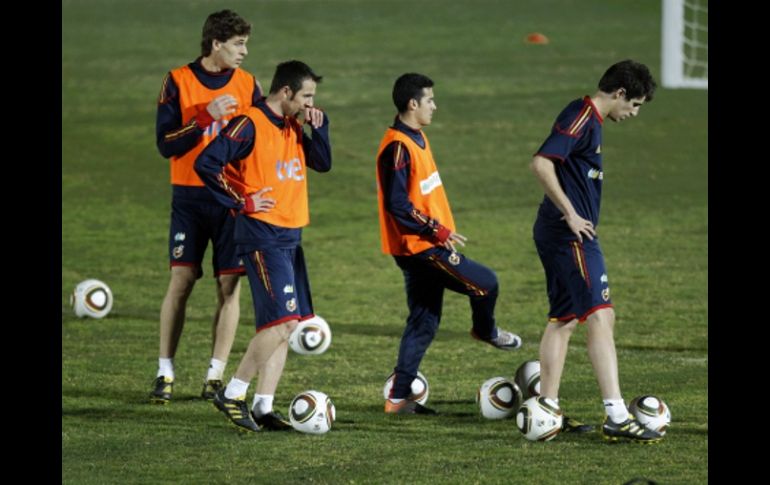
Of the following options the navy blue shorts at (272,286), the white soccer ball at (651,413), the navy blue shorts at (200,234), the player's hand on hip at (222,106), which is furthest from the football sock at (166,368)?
the white soccer ball at (651,413)

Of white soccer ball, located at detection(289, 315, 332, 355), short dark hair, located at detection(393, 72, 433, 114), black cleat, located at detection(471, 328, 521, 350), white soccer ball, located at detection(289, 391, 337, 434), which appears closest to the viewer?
white soccer ball, located at detection(289, 391, 337, 434)

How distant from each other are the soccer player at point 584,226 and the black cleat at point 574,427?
18 cm

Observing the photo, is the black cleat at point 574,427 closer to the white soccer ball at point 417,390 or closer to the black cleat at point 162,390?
the white soccer ball at point 417,390

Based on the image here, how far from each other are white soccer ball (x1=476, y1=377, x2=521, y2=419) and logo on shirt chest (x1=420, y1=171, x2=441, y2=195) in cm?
111

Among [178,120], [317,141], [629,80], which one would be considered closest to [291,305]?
[317,141]

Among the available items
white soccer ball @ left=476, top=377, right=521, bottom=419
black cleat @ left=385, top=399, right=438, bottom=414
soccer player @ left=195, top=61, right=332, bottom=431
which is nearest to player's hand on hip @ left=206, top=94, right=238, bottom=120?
soccer player @ left=195, top=61, right=332, bottom=431

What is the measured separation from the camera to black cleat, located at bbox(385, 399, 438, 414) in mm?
8172

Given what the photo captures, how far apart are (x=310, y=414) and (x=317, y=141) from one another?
4.78 feet

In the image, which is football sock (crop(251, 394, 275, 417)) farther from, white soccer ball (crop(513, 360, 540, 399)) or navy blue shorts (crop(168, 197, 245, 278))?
white soccer ball (crop(513, 360, 540, 399))

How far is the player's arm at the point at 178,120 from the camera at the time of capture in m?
8.01

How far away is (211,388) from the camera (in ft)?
28.0

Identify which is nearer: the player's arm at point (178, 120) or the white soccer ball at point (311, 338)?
the player's arm at point (178, 120)

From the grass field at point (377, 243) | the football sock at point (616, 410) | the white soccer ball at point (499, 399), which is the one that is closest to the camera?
the grass field at point (377, 243)
